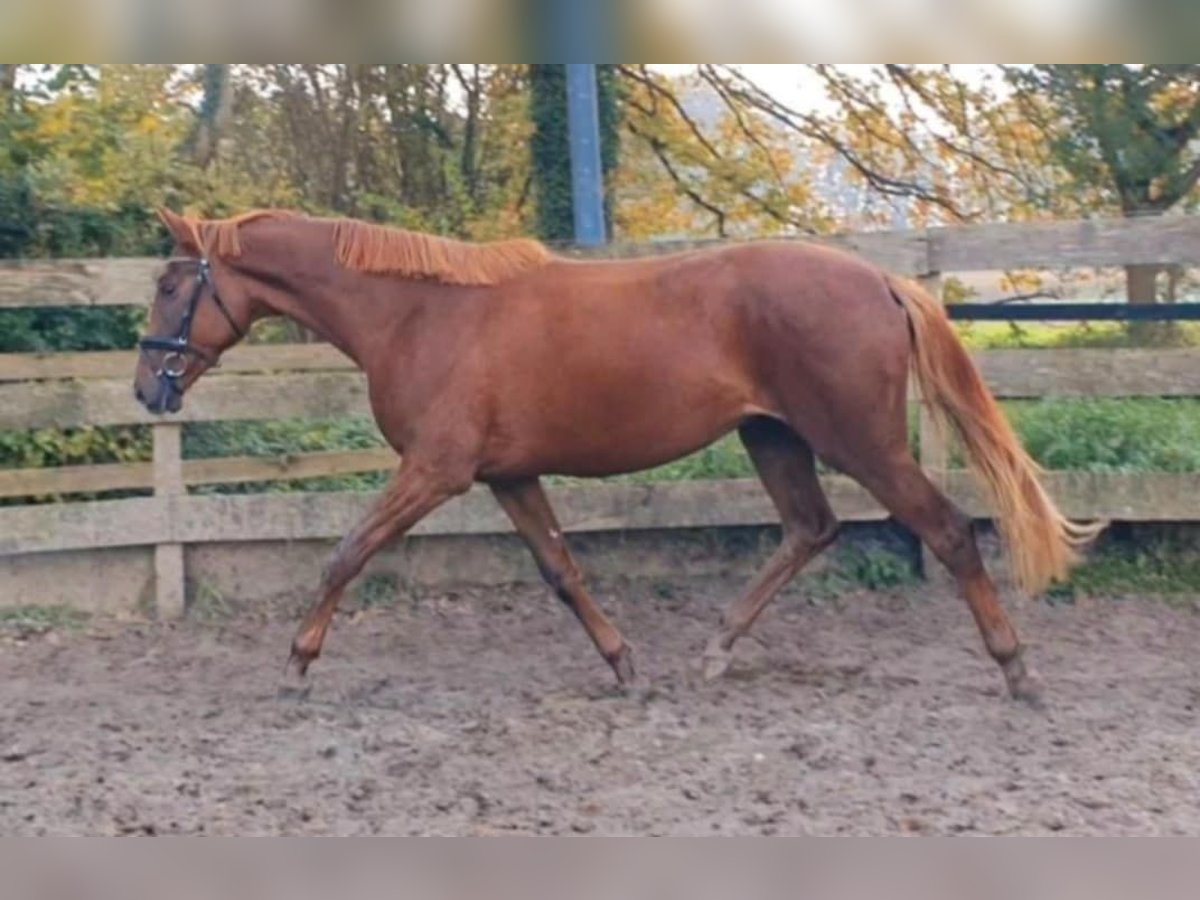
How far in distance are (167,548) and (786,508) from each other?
2.69 metres

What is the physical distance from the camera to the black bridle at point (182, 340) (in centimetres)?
511

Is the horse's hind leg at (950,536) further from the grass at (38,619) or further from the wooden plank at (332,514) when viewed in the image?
the grass at (38,619)

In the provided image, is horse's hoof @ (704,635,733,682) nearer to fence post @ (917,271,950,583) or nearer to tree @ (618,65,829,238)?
fence post @ (917,271,950,583)

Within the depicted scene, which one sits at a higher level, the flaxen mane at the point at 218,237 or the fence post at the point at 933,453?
the flaxen mane at the point at 218,237

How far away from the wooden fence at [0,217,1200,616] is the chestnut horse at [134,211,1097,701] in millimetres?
1052

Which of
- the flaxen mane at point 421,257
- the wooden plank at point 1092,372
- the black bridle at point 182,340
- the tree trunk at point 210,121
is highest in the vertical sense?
the tree trunk at point 210,121

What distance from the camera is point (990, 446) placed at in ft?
16.1

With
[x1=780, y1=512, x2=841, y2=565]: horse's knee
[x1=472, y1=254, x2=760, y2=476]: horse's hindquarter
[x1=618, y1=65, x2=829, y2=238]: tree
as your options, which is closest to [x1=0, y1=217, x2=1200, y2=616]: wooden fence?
[x1=780, y1=512, x2=841, y2=565]: horse's knee

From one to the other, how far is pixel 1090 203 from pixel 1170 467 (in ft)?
8.82

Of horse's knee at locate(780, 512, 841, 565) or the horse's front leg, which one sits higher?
the horse's front leg

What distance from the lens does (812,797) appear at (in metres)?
3.84

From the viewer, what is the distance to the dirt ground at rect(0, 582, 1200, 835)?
377 centimetres

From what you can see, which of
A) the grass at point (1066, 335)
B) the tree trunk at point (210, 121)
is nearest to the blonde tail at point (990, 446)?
the grass at point (1066, 335)

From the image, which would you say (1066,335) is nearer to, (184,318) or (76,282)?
(184,318)
